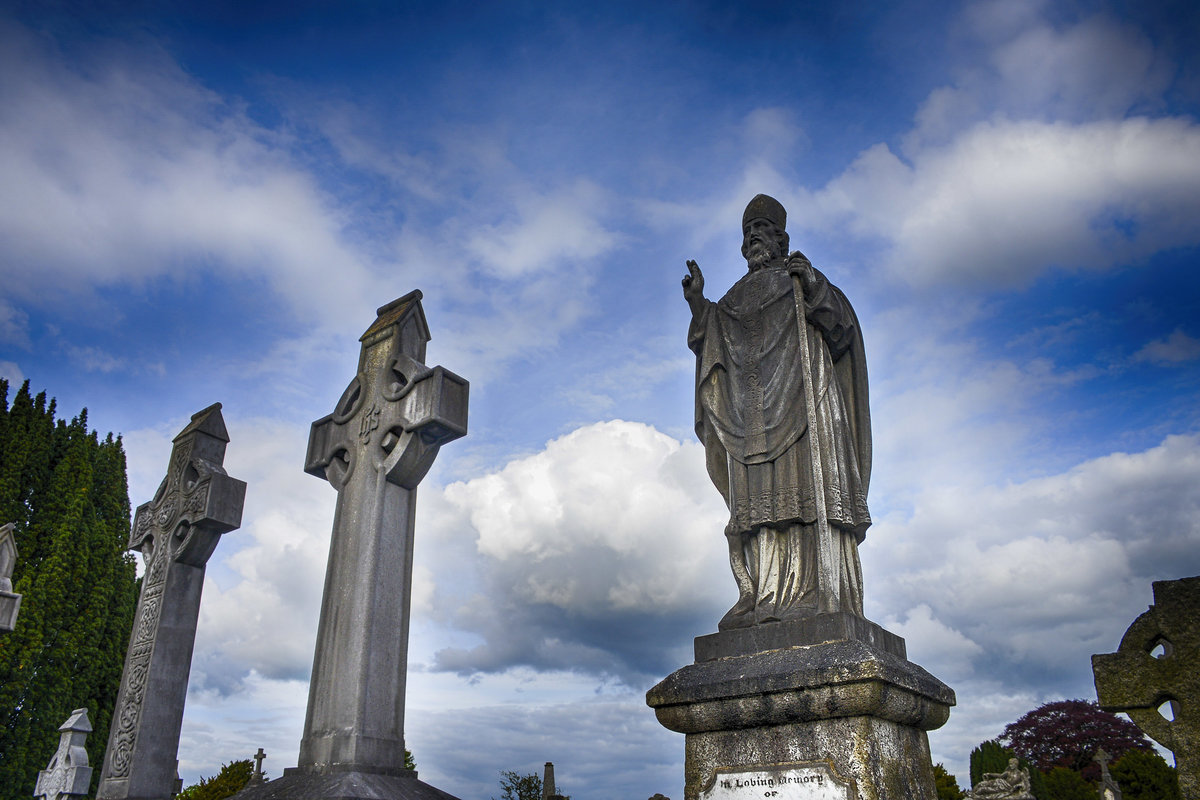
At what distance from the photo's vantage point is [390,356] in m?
7.73

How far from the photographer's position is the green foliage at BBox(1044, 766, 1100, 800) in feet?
91.2

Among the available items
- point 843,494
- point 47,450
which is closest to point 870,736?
point 843,494

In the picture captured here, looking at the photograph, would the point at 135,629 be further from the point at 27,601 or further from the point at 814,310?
the point at 27,601

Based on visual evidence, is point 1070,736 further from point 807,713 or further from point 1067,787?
point 807,713

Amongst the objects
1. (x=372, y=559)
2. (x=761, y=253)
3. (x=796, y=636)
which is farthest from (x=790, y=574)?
(x=372, y=559)

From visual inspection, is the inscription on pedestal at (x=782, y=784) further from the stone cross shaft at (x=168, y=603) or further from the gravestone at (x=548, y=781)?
the gravestone at (x=548, y=781)

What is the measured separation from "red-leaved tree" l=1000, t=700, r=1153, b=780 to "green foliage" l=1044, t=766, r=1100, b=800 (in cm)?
818

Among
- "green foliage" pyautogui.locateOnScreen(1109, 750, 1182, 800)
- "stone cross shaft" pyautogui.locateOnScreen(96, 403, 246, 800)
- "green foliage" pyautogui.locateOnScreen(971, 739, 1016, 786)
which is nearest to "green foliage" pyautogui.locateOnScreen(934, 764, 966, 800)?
"green foliage" pyautogui.locateOnScreen(971, 739, 1016, 786)

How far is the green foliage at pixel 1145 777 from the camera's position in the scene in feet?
72.8

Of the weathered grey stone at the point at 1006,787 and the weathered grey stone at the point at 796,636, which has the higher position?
the weathered grey stone at the point at 796,636

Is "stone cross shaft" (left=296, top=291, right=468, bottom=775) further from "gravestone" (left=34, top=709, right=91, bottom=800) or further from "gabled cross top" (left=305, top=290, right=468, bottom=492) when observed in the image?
"gravestone" (left=34, top=709, right=91, bottom=800)

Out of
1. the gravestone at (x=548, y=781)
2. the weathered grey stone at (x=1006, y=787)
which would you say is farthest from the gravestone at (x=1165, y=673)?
the gravestone at (x=548, y=781)

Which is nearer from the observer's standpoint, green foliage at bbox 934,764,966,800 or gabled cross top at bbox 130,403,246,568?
gabled cross top at bbox 130,403,246,568

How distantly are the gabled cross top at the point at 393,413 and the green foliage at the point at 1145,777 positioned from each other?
74.5 ft
